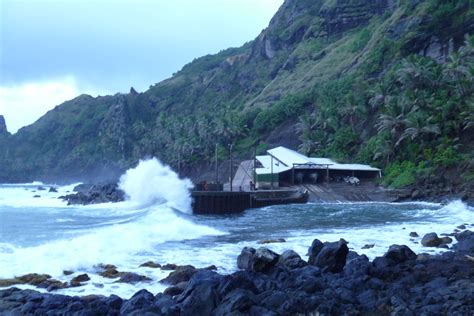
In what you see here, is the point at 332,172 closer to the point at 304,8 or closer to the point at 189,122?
the point at 189,122

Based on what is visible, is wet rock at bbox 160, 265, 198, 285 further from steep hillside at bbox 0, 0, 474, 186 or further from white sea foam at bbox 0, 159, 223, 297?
steep hillside at bbox 0, 0, 474, 186

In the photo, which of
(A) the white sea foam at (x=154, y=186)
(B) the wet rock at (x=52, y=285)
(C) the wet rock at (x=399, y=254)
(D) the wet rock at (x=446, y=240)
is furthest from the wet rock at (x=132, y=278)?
A: (A) the white sea foam at (x=154, y=186)

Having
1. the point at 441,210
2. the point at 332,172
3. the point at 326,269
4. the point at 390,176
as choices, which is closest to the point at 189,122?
the point at 332,172

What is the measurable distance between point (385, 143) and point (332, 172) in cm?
658

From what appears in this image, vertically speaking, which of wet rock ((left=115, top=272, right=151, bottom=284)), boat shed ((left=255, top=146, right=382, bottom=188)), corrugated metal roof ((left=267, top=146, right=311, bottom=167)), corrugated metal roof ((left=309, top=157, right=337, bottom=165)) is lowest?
wet rock ((left=115, top=272, right=151, bottom=284))

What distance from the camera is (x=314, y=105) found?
3430 inches

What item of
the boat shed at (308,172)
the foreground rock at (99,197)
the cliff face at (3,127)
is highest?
the cliff face at (3,127)

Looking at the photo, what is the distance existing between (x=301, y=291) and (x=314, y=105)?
74372 mm

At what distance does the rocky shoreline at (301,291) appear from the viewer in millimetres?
12953

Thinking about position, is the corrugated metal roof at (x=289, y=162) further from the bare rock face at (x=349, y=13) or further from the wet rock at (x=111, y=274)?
the bare rock face at (x=349, y=13)

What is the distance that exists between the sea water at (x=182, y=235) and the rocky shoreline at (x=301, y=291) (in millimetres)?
1639

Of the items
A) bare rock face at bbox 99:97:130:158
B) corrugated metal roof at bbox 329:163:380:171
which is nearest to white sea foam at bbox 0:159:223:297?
corrugated metal roof at bbox 329:163:380:171

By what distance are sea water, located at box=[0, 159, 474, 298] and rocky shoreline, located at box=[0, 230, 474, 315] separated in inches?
64.5

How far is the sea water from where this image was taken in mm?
19234
